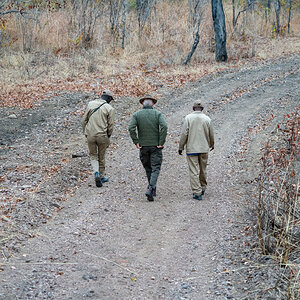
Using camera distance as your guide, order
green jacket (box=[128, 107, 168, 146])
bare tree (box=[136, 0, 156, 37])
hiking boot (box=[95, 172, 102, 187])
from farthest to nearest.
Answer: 1. bare tree (box=[136, 0, 156, 37])
2. hiking boot (box=[95, 172, 102, 187])
3. green jacket (box=[128, 107, 168, 146])

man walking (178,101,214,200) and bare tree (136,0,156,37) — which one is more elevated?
bare tree (136,0,156,37)

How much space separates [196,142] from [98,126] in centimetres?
190

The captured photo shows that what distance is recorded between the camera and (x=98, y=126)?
27.3 ft

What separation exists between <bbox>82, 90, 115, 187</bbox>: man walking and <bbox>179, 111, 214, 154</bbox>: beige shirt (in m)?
1.50

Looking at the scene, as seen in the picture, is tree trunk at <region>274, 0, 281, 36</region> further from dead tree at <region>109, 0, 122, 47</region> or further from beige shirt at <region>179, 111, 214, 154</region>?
beige shirt at <region>179, 111, 214, 154</region>

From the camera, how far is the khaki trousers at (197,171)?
7.83 metres

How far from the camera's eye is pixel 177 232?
6.36 metres

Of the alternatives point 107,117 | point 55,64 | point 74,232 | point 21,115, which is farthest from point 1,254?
point 55,64

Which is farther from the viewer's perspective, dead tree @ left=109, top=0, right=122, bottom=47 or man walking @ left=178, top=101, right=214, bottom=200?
dead tree @ left=109, top=0, right=122, bottom=47

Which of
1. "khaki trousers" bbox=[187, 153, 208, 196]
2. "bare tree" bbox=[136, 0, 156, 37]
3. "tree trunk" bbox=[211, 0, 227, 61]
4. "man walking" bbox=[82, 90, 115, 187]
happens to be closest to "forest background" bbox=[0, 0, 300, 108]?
"bare tree" bbox=[136, 0, 156, 37]

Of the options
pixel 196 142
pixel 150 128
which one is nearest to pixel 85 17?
pixel 150 128

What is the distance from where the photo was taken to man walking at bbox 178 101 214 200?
786cm

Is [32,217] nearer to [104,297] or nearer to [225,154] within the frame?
[104,297]

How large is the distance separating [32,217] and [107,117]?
2645 mm
